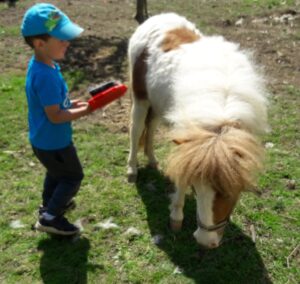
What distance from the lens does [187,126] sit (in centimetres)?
281

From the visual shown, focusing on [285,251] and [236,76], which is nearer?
[236,76]

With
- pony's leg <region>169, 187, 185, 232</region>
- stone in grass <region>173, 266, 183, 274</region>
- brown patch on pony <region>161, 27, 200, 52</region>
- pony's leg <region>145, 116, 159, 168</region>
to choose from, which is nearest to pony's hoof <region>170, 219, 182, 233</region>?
pony's leg <region>169, 187, 185, 232</region>

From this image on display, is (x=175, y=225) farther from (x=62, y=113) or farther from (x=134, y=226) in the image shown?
(x=62, y=113)

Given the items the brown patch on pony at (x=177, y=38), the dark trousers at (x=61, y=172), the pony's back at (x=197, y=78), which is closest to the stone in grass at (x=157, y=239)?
the dark trousers at (x=61, y=172)

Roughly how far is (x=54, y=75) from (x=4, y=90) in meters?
3.56

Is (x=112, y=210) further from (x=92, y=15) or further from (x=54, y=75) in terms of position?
(x=92, y=15)

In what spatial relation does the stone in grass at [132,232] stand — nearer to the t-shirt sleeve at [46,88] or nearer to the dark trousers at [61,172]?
the dark trousers at [61,172]

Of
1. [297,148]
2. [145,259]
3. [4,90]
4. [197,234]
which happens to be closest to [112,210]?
[145,259]

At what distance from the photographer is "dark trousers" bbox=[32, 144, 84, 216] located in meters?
3.20

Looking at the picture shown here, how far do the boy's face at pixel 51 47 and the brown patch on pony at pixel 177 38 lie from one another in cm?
101

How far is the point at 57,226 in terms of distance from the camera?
11.2ft

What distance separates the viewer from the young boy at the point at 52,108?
2787 millimetres

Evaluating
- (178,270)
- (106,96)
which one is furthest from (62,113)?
(178,270)

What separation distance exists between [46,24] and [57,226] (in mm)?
1538
